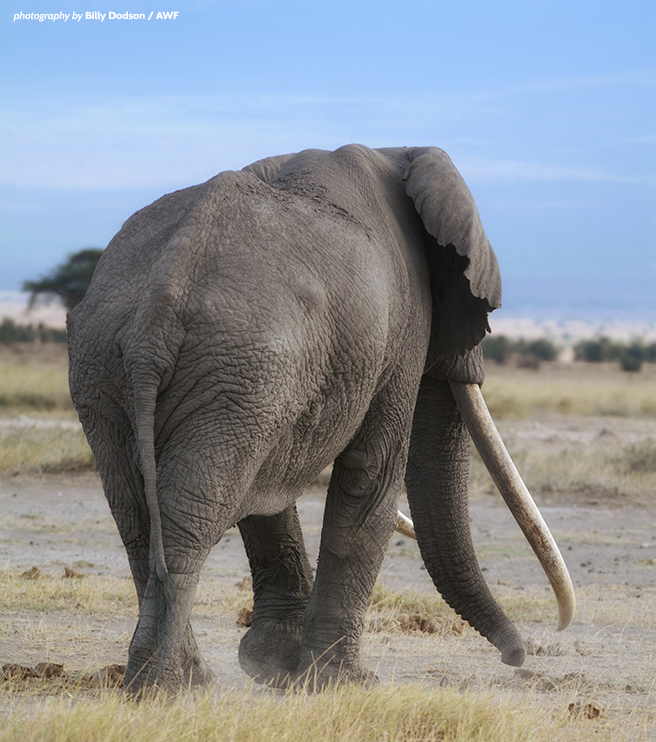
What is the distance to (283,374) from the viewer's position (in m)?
3.52

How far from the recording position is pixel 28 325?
5328 cm

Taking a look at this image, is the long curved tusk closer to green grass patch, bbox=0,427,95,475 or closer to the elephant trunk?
the elephant trunk

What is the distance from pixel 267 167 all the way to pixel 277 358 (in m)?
1.83

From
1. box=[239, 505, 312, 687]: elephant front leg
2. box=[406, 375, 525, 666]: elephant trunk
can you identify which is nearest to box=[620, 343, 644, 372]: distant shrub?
box=[406, 375, 525, 666]: elephant trunk

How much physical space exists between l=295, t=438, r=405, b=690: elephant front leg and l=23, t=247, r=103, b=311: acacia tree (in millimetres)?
35570

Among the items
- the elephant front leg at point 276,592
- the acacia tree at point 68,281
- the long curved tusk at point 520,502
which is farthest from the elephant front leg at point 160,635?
the acacia tree at point 68,281

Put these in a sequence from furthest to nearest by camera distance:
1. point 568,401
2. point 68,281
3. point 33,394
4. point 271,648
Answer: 1. point 68,281
2. point 568,401
3. point 33,394
4. point 271,648

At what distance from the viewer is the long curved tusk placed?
496cm

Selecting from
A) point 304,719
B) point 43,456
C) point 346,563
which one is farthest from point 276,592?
point 43,456

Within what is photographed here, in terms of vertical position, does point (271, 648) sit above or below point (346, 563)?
below

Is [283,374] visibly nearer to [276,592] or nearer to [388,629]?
[276,592]

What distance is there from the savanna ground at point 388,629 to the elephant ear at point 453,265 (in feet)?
5.51

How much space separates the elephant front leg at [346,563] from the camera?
457 centimetres

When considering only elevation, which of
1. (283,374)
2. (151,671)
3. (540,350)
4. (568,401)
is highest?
(283,374)
